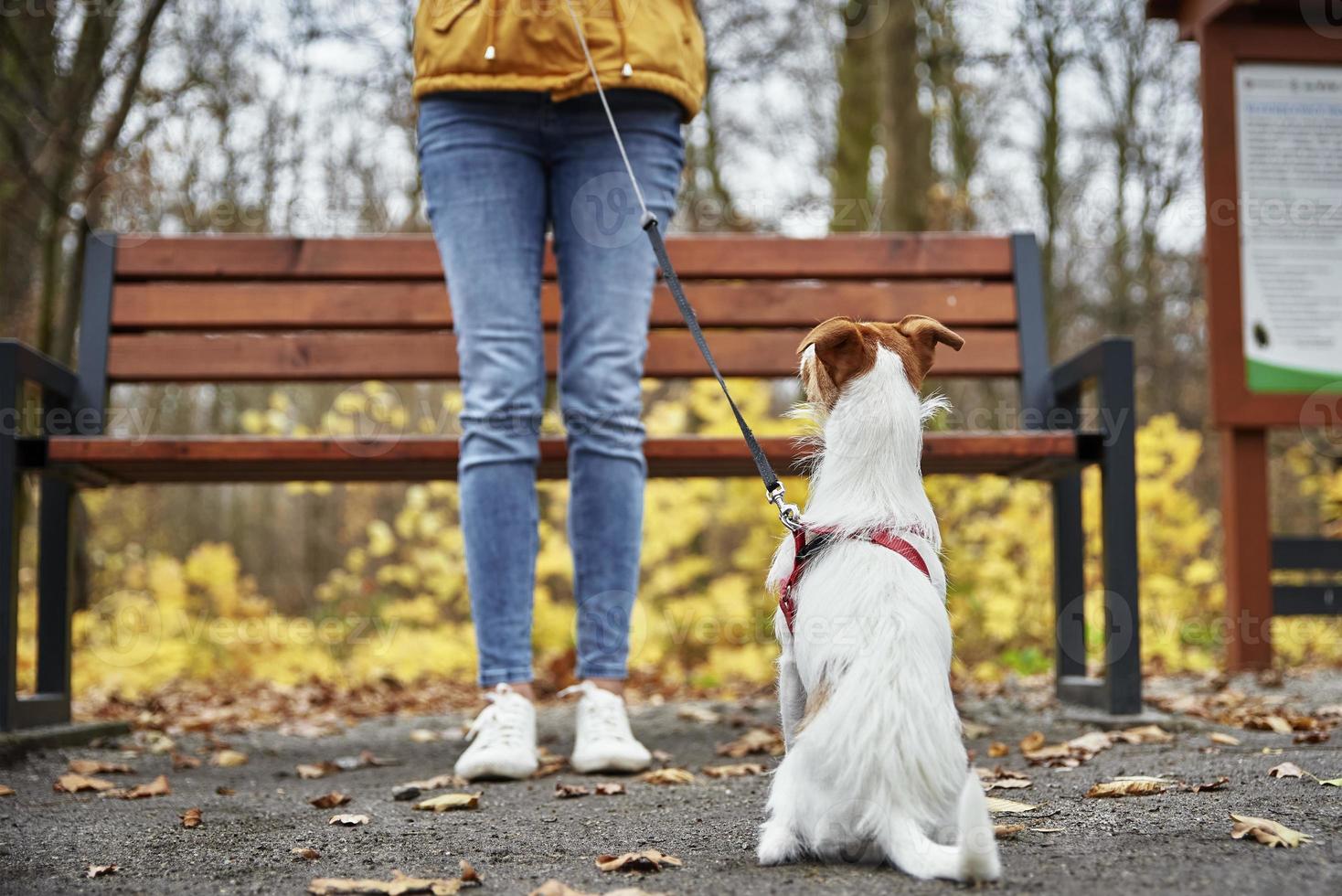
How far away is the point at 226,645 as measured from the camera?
26.9 ft

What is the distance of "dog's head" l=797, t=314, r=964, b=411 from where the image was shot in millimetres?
2051

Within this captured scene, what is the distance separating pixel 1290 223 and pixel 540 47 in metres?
3.84

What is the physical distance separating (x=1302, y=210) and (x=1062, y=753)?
341 cm

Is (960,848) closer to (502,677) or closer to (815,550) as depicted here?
(815,550)

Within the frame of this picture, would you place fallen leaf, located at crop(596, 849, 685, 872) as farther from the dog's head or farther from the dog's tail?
the dog's head

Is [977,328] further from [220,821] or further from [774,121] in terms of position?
[774,121]

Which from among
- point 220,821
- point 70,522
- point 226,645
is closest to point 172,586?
point 226,645

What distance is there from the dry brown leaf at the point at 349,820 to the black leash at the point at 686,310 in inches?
45.8
